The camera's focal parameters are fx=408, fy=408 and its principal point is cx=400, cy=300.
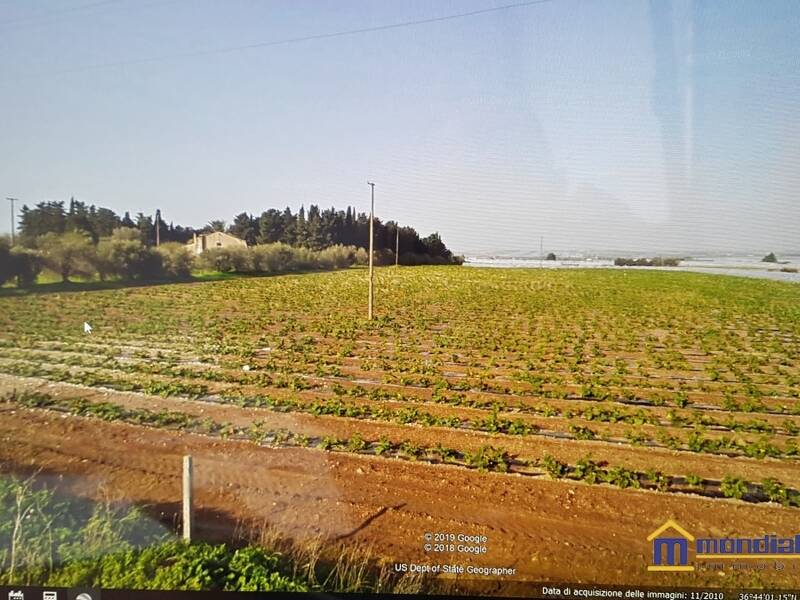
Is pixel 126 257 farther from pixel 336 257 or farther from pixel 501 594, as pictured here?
pixel 501 594

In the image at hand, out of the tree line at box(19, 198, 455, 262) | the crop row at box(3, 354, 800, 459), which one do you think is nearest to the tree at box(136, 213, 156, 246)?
the tree line at box(19, 198, 455, 262)

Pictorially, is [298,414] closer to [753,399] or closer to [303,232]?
[303,232]

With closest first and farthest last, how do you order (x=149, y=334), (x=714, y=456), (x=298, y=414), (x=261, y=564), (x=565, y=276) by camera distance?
(x=261, y=564), (x=714, y=456), (x=298, y=414), (x=149, y=334), (x=565, y=276)

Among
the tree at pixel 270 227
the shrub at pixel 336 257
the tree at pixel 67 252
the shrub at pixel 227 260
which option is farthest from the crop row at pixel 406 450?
the shrub at pixel 336 257

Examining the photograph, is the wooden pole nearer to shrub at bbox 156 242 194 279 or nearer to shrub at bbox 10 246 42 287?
shrub at bbox 156 242 194 279

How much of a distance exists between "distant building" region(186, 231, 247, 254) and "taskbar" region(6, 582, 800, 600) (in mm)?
1832

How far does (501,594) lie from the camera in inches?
69.3

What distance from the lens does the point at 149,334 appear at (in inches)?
131

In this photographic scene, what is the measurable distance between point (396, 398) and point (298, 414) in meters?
0.89

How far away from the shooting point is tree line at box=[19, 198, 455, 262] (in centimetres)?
232

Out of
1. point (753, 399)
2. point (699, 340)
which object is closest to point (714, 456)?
point (753, 399)

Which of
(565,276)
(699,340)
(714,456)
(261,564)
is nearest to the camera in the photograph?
(261,564)

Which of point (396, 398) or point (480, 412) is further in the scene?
point (396, 398)

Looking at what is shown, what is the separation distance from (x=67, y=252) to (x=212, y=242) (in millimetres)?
865
